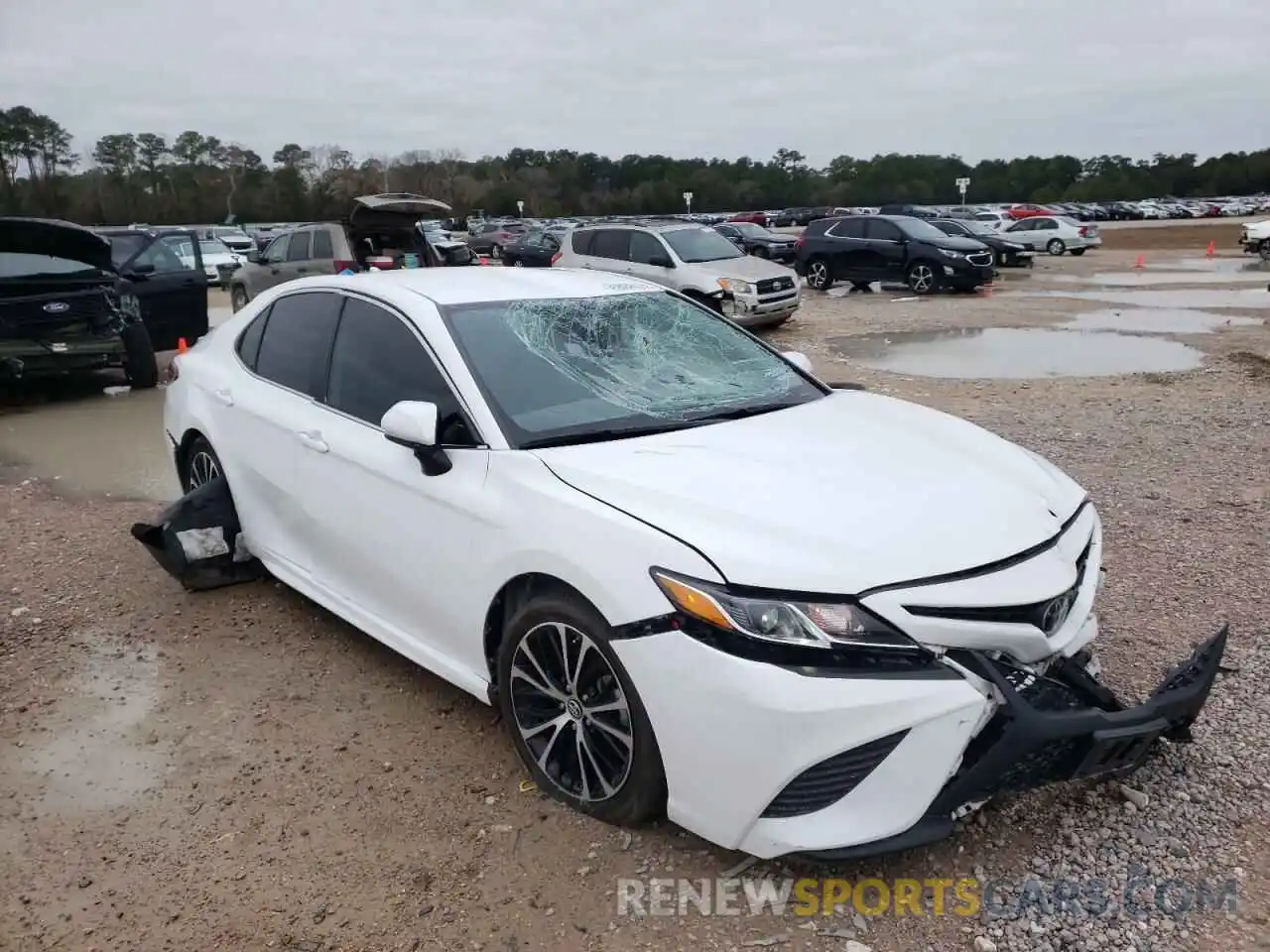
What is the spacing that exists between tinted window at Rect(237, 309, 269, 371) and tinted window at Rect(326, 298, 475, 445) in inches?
30.8

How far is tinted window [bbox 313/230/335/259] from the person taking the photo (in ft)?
49.5

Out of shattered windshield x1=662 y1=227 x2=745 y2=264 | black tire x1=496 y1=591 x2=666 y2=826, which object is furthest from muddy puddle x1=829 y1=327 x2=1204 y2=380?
black tire x1=496 y1=591 x2=666 y2=826

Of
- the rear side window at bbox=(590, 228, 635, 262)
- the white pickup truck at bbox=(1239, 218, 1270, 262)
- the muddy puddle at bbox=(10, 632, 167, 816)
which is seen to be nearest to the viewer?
the muddy puddle at bbox=(10, 632, 167, 816)

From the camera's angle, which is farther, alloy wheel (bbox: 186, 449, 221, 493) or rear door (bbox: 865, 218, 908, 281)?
rear door (bbox: 865, 218, 908, 281)

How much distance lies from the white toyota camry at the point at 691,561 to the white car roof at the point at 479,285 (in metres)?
0.03

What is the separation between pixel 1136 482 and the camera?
6.30 metres

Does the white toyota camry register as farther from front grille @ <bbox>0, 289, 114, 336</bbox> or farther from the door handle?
front grille @ <bbox>0, 289, 114, 336</bbox>

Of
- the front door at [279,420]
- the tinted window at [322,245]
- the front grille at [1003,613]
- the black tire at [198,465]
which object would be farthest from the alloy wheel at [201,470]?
the tinted window at [322,245]

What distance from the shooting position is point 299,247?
15570 mm

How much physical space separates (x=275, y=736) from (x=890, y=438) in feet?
8.18

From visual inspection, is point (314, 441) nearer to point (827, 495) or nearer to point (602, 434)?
point (602, 434)

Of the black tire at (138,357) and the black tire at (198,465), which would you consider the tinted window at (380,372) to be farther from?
the black tire at (138,357)

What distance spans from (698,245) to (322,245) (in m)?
5.92

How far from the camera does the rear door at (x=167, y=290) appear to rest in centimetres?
1141
